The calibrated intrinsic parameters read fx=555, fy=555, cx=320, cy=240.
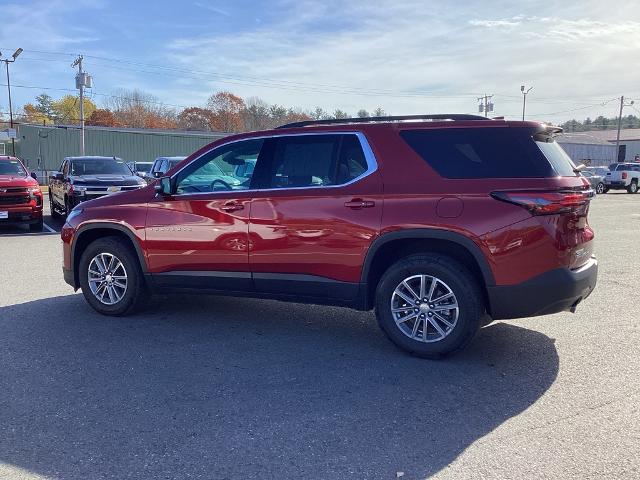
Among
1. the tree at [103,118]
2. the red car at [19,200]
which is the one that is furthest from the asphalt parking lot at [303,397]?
the tree at [103,118]

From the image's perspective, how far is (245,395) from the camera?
3943mm

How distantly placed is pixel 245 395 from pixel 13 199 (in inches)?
430

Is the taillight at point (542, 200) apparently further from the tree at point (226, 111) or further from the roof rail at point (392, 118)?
the tree at point (226, 111)

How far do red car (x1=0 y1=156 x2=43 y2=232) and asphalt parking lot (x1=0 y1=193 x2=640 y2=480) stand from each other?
7275 mm

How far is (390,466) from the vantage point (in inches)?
120

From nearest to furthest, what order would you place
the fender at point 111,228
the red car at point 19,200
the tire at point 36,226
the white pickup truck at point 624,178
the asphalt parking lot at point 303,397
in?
the asphalt parking lot at point 303,397, the fender at point 111,228, the red car at point 19,200, the tire at point 36,226, the white pickup truck at point 624,178

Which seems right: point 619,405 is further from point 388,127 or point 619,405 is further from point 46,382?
point 46,382

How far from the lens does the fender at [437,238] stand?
4.34 metres

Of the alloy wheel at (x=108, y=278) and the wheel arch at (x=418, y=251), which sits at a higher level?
the wheel arch at (x=418, y=251)

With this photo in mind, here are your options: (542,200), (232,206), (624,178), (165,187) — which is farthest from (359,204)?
(624,178)

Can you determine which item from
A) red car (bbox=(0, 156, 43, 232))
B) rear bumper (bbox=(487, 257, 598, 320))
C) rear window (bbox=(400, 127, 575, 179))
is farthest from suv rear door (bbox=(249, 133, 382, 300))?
red car (bbox=(0, 156, 43, 232))

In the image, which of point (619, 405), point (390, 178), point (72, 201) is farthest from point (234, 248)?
point (72, 201)

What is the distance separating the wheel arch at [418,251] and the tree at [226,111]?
268ft

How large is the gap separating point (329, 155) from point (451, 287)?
157 centimetres
